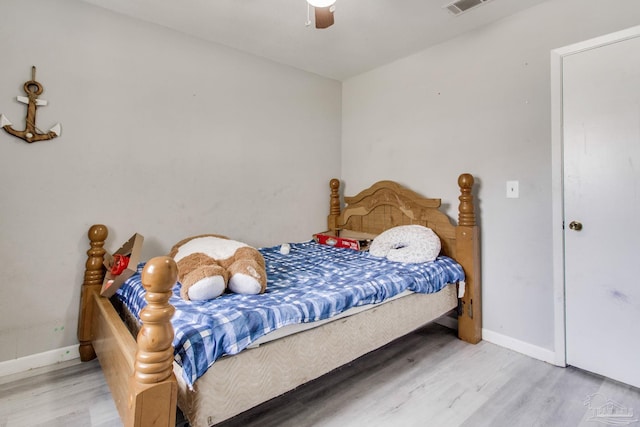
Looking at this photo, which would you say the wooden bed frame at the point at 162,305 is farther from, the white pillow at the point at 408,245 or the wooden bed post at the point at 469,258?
the white pillow at the point at 408,245

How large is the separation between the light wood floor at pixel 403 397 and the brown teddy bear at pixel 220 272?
628mm

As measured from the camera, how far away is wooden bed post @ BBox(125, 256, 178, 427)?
0.96 m

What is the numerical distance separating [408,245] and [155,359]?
1.86m

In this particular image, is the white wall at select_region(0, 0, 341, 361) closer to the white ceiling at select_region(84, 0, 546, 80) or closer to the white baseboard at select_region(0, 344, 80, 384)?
the white baseboard at select_region(0, 344, 80, 384)

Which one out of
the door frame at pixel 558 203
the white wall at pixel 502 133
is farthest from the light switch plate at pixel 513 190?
the door frame at pixel 558 203

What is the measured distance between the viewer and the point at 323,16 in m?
1.68

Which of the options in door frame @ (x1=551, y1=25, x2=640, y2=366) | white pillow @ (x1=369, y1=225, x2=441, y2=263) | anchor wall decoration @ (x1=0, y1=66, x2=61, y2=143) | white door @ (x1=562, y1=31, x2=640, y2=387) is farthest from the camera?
white pillow @ (x1=369, y1=225, x2=441, y2=263)

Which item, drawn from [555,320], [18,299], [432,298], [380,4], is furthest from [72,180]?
[555,320]

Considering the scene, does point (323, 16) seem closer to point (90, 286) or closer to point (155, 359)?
point (155, 359)

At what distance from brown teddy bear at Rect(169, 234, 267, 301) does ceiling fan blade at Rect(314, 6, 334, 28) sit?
4.26ft

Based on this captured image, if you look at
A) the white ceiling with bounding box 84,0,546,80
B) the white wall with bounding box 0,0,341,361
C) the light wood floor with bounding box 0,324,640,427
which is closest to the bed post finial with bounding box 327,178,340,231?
the white wall with bounding box 0,0,341,361

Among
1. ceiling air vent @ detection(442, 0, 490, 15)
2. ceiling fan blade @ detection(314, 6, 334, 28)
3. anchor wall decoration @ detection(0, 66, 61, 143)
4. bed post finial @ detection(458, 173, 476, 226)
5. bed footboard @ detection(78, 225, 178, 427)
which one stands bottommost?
bed footboard @ detection(78, 225, 178, 427)

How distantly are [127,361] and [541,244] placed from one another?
7.81 ft

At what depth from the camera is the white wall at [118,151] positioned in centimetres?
192
